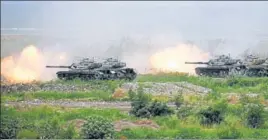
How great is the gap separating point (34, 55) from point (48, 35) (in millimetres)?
10835

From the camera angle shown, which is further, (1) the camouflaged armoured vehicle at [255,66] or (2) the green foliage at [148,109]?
(1) the camouflaged armoured vehicle at [255,66]

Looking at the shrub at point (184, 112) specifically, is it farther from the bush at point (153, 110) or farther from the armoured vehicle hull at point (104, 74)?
the armoured vehicle hull at point (104, 74)

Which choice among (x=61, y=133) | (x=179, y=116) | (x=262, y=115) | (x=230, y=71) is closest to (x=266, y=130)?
(x=262, y=115)

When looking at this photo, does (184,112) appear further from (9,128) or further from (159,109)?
(9,128)

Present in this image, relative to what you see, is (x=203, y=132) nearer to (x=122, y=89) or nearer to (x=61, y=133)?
(x=61, y=133)

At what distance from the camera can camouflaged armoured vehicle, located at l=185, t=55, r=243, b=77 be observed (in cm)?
3139

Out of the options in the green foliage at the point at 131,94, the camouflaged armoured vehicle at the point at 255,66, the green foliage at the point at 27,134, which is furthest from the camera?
the camouflaged armoured vehicle at the point at 255,66

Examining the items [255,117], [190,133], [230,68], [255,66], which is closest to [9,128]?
[190,133]

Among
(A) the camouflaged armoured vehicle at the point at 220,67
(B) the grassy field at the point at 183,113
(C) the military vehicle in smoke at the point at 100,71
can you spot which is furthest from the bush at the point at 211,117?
(A) the camouflaged armoured vehicle at the point at 220,67

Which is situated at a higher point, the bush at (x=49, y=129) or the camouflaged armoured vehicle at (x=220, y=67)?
the camouflaged armoured vehicle at (x=220, y=67)

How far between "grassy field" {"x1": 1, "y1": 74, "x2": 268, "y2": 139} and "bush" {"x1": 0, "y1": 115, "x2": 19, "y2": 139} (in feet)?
0.52

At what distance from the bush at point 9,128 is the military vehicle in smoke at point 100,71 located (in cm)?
977

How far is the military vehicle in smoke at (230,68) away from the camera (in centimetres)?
2843

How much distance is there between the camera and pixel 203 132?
64.2 ft
